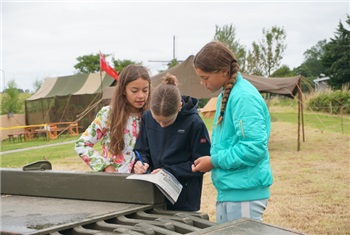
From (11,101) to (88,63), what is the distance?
18.8 m

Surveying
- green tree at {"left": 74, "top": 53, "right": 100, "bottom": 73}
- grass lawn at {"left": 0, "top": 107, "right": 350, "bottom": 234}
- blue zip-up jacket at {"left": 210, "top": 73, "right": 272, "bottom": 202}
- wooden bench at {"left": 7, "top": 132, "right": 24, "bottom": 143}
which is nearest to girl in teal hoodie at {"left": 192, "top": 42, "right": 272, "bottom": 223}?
blue zip-up jacket at {"left": 210, "top": 73, "right": 272, "bottom": 202}

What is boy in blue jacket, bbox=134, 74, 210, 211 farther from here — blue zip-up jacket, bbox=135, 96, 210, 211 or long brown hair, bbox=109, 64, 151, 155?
long brown hair, bbox=109, 64, 151, 155

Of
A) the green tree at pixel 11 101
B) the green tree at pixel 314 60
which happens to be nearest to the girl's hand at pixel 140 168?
the green tree at pixel 11 101

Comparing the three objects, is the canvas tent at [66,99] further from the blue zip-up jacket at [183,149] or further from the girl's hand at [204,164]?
the girl's hand at [204,164]

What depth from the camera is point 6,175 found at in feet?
8.78

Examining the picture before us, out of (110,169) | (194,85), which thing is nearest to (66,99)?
(194,85)

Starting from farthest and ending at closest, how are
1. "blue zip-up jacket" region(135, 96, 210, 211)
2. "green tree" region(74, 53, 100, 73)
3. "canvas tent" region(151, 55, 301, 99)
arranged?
1. "green tree" region(74, 53, 100, 73)
2. "canvas tent" region(151, 55, 301, 99)
3. "blue zip-up jacket" region(135, 96, 210, 211)

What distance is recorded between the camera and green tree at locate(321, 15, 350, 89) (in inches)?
1190

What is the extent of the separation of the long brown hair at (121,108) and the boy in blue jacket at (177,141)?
0.36 metres

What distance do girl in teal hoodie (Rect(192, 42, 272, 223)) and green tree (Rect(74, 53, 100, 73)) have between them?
42.6 m

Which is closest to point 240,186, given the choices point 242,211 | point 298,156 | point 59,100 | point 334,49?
point 242,211

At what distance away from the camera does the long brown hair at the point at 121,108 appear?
2.76 meters

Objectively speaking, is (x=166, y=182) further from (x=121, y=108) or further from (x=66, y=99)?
(x=66, y=99)

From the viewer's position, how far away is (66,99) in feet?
67.2
